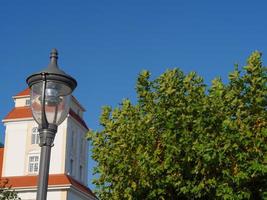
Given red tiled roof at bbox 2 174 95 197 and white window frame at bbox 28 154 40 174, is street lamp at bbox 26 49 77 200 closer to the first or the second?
red tiled roof at bbox 2 174 95 197

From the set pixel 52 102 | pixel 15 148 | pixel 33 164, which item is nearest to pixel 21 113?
pixel 15 148

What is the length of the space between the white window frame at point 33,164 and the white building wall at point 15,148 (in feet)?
2.07

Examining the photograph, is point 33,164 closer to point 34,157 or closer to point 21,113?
point 34,157

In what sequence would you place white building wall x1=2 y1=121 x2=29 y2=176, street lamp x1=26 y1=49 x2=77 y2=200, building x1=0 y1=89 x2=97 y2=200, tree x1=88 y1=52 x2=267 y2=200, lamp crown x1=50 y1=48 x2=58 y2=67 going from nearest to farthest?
street lamp x1=26 y1=49 x2=77 y2=200, lamp crown x1=50 y1=48 x2=58 y2=67, tree x1=88 y1=52 x2=267 y2=200, building x1=0 y1=89 x2=97 y2=200, white building wall x1=2 y1=121 x2=29 y2=176

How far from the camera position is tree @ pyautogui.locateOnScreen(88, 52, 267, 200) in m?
18.7

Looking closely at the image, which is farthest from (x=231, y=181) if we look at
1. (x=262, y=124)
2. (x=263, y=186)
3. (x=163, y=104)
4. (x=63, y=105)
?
(x=63, y=105)

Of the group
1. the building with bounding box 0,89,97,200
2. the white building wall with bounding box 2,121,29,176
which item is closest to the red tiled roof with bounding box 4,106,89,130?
the building with bounding box 0,89,97,200

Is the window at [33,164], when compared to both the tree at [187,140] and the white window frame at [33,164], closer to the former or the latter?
the white window frame at [33,164]

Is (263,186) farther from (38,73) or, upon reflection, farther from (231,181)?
(38,73)

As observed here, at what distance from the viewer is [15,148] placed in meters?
53.8

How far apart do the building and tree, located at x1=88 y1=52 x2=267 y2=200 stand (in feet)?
96.1

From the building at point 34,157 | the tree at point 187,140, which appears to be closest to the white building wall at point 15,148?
the building at point 34,157

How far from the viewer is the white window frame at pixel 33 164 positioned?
5254 centimetres

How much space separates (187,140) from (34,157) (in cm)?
3619
